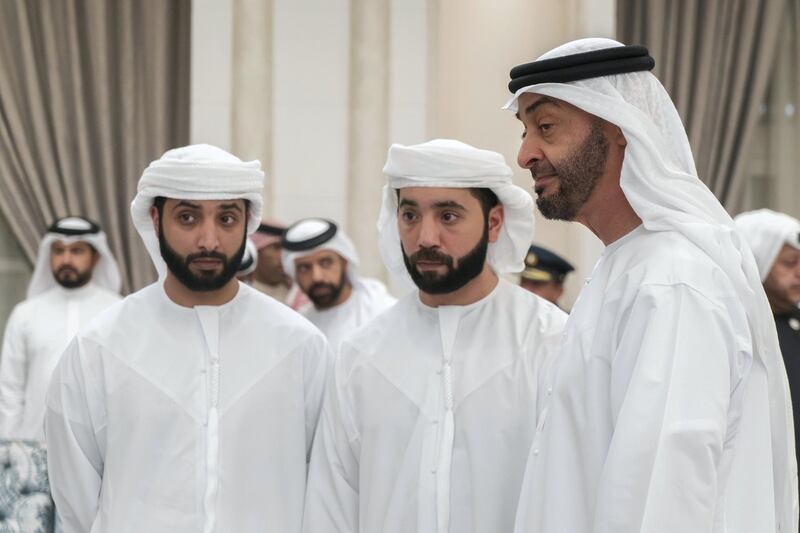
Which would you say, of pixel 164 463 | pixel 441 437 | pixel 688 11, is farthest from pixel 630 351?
pixel 688 11

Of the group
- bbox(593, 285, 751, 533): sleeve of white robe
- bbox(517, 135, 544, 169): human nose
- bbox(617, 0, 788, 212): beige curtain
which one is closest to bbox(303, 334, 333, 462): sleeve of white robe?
bbox(517, 135, 544, 169): human nose

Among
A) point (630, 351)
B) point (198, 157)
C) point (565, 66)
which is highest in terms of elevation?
point (565, 66)

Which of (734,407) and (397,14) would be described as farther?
(397,14)

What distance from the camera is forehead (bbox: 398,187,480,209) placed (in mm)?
3520

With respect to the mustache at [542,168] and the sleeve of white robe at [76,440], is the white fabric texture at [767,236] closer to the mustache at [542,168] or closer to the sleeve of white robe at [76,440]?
the mustache at [542,168]

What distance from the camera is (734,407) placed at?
2.41 metres

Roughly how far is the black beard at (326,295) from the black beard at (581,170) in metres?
3.94

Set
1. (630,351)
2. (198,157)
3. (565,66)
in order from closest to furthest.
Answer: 1. (630,351)
2. (565,66)
3. (198,157)

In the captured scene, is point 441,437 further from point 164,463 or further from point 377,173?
point 377,173

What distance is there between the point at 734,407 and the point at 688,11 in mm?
7589

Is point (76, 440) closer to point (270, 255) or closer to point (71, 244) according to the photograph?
point (71, 244)

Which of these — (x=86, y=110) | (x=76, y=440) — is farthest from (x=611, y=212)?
(x=86, y=110)

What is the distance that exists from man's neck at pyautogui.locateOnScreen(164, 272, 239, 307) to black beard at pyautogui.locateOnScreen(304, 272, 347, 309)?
2.83 meters

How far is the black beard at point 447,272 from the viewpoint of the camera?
135 inches
